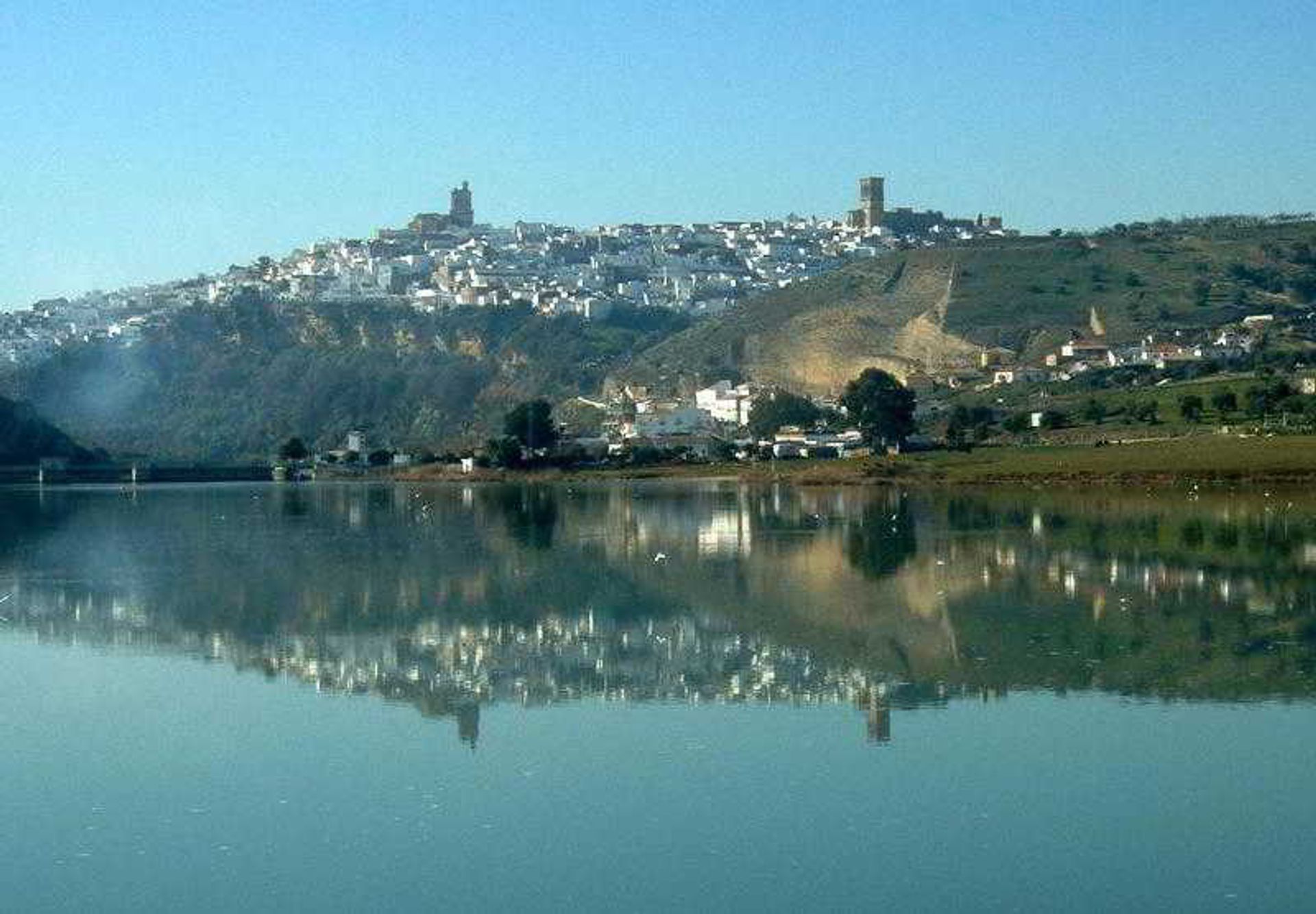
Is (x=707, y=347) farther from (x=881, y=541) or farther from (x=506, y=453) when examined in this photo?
(x=881, y=541)

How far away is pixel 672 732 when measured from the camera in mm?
17453

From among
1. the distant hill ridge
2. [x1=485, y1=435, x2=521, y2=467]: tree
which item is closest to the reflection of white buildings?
[x1=485, y1=435, x2=521, y2=467]: tree

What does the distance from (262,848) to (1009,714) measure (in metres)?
7.03

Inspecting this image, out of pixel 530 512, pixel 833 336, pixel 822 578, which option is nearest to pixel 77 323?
pixel 833 336

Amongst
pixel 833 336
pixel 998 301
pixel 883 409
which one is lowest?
pixel 883 409

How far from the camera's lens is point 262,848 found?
13461 millimetres

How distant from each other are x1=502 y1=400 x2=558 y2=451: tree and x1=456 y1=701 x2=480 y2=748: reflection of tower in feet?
215

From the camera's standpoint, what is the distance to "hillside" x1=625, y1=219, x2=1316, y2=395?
9781 cm

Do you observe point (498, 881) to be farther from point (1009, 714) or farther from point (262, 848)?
point (1009, 714)

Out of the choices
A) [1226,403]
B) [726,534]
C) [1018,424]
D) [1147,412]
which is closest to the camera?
[726,534]

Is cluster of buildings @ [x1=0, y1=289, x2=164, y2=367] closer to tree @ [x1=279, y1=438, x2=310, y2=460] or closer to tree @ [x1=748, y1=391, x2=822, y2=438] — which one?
tree @ [x1=279, y1=438, x2=310, y2=460]

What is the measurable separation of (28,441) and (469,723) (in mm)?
86552

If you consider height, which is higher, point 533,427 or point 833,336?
point 833,336

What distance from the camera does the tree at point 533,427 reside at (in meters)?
84.8
